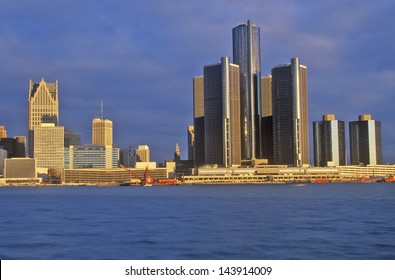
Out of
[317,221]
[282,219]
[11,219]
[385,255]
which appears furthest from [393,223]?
[11,219]

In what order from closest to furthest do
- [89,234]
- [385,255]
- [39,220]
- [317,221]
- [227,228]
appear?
[385,255], [89,234], [227,228], [317,221], [39,220]

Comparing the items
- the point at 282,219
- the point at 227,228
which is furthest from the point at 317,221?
the point at 227,228

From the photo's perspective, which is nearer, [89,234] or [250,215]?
[89,234]

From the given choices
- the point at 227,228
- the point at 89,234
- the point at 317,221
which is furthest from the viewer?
the point at 317,221

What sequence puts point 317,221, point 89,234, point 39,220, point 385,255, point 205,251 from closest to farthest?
point 385,255, point 205,251, point 89,234, point 317,221, point 39,220

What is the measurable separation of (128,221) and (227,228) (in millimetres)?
15259

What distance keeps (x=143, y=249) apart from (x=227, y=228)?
1634 cm

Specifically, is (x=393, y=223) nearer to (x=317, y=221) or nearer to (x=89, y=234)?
(x=317, y=221)

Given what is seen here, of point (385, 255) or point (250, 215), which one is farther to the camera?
point (250, 215)

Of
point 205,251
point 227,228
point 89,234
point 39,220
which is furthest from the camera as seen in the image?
point 39,220

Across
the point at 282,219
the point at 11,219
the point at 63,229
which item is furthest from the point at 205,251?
the point at 11,219

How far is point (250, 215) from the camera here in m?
75.6

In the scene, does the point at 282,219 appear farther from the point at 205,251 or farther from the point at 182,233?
the point at 205,251

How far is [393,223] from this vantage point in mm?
62438
